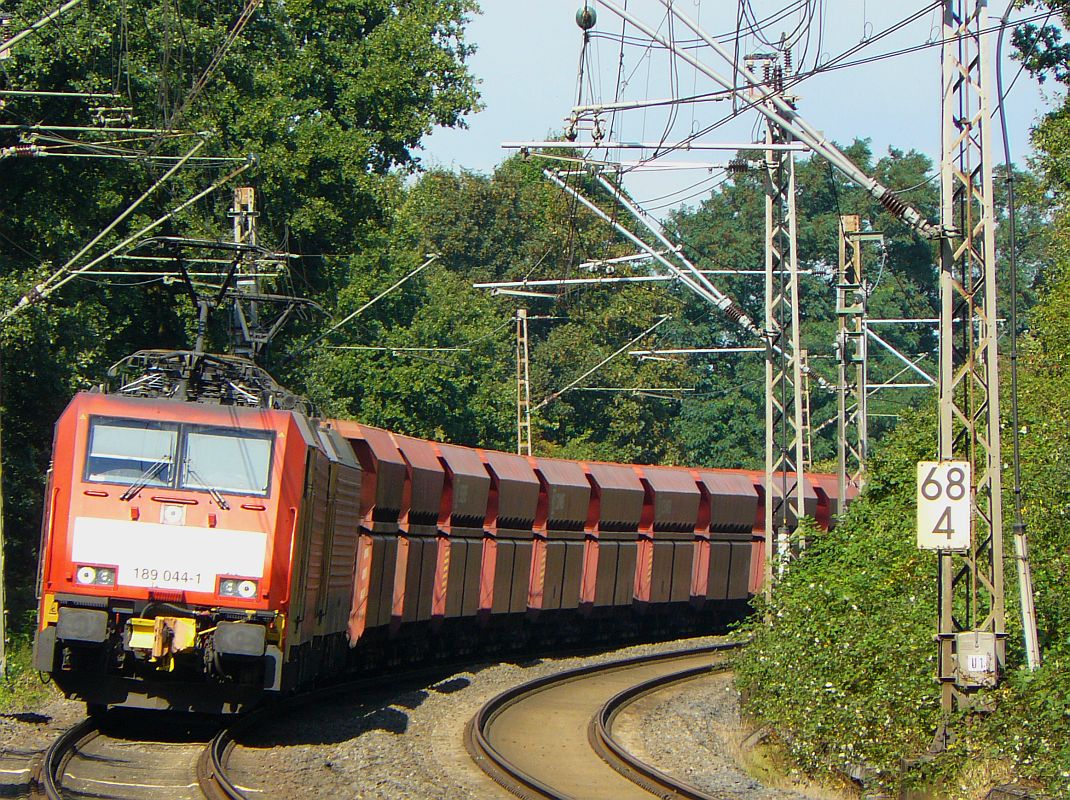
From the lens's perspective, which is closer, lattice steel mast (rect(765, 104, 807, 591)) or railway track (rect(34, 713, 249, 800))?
railway track (rect(34, 713, 249, 800))

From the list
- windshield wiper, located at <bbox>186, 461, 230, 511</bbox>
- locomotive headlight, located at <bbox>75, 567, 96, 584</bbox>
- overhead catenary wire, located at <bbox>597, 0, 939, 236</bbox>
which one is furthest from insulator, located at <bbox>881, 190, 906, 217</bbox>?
locomotive headlight, located at <bbox>75, 567, 96, 584</bbox>

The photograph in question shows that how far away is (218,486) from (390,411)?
33.0 metres

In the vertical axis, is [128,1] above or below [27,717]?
above

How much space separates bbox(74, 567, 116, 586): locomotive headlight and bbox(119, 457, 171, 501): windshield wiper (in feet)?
2.17

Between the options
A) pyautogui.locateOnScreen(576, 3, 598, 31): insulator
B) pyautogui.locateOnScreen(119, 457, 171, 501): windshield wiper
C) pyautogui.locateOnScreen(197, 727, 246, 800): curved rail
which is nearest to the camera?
pyautogui.locateOnScreen(197, 727, 246, 800): curved rail

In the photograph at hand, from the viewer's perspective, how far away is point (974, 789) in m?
12.6

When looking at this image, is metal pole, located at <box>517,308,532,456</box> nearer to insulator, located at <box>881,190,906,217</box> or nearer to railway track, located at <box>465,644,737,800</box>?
railway track, located at <box>465,644,737,800</box>

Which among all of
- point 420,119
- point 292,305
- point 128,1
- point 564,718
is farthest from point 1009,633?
point 420,119

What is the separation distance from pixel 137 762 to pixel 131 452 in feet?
9.02

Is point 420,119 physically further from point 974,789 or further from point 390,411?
point 974,789

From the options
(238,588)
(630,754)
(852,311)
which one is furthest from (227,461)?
(852,311)

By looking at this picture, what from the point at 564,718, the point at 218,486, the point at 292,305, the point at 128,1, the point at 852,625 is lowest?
the point at 564,718

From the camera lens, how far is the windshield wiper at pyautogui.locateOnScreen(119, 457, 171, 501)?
13.1 metres

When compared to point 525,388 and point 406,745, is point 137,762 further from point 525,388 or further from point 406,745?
point 525,388
